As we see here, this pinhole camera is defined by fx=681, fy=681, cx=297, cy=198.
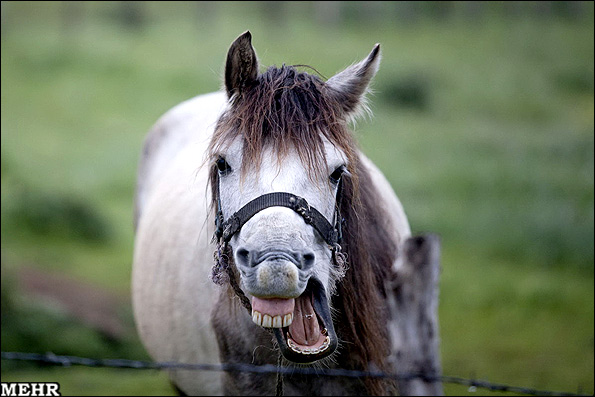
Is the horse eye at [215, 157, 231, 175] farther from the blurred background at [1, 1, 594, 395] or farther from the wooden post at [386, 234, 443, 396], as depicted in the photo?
the blurred background at [1, 1, 594, 395]

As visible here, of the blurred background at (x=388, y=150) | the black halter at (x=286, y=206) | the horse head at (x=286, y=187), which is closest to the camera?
the horse head at (x=286, y=187)

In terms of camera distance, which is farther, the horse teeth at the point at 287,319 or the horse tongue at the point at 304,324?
the horse tongue at the point at 304,324

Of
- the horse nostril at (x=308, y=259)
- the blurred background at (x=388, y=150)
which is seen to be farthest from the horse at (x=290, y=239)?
the blurred background at (x=388, y=150)

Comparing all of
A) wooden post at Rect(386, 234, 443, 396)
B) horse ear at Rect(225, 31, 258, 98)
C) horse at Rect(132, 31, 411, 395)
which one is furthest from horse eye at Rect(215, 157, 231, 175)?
wooden post at Rect(386, 234, 443, 396)

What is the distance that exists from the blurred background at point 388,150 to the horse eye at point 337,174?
79.4 inches

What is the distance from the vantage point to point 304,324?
8.90 ft

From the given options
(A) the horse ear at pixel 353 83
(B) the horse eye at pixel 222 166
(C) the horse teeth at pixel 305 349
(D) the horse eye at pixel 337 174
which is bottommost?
(C) the horse teeth at pixel 305 349

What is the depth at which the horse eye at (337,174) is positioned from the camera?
2840 millimetres

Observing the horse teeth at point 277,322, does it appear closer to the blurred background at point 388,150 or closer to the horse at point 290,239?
the horse at point 290,239

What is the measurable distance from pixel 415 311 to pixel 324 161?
1.20m

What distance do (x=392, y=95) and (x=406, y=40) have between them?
2923mm

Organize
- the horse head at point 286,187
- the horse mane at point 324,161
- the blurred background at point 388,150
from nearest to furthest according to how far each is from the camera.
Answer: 1. the horse head at point 286,187
2. the horse mane at point 324,161
3. the blurred background at point 388,150

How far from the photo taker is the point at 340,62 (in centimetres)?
Answer: 1474

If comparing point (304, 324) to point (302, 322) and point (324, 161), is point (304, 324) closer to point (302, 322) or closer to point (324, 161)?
point (302, 322)
